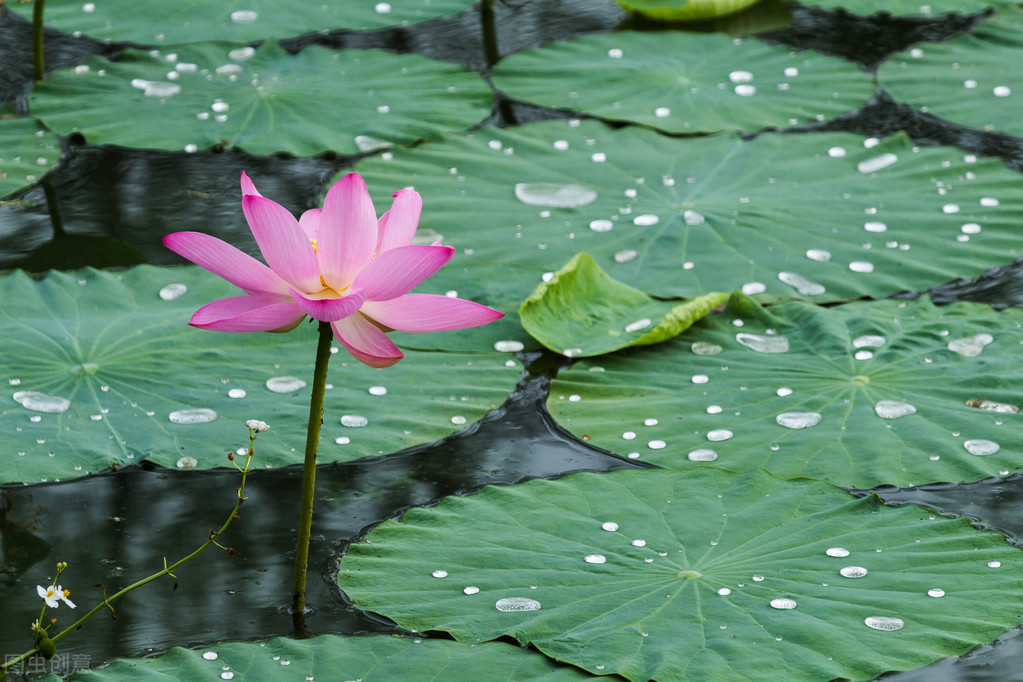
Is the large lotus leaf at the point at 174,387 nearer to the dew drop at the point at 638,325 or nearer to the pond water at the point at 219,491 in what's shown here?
the pond water at the point at 219,491

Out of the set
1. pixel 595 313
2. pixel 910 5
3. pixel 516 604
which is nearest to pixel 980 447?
pixel 595 313

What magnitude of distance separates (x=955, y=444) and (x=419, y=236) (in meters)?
1.15

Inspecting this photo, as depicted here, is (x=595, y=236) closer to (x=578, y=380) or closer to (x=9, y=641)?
(x=578, y=380)

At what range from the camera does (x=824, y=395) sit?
185 centimetres

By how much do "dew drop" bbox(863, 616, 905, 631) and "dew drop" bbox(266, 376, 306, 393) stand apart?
99 centimetres

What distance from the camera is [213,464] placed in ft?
5.59

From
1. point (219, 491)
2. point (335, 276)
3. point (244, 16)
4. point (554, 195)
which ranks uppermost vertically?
point (335, 276)

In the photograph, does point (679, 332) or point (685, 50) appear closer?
point (679, 332)

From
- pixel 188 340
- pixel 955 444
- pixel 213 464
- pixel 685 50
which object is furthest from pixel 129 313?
pixel 685 50

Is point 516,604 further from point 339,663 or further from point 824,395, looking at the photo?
point 824,395

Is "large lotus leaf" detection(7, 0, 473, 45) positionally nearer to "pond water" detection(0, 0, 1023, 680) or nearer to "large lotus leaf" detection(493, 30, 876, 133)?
"large lotus leaf" detection(493, 30, 876, 133)

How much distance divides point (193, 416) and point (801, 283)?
1181 millimetres

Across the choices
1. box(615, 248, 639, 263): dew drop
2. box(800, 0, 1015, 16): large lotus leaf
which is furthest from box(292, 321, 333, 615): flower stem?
box(800, 0, 1015, 16): large lotus leaf

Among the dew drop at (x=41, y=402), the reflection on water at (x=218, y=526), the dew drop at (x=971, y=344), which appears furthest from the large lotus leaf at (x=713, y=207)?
the dew drop at (x=41, y=402)
